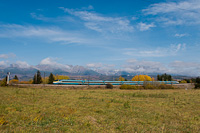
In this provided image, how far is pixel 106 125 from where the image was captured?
996cm

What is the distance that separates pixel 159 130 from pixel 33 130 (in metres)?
6.96

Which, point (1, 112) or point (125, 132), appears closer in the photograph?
point (125, 132)

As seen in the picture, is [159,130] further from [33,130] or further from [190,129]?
[33,130]

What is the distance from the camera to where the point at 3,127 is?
886 cm

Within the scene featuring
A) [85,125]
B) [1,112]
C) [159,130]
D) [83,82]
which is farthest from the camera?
[83,82]

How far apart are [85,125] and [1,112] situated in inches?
282

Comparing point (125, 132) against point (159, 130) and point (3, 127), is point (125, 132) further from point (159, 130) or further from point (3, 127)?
point (3, 127)

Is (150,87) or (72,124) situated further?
(150,87)

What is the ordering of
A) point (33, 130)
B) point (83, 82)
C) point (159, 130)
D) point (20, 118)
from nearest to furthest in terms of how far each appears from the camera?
point (33, 130) → point (159, 130) → point (20, 118) → point (83, 82)

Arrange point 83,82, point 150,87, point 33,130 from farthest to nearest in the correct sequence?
point 83,82 < point 150,87 < point 33,130

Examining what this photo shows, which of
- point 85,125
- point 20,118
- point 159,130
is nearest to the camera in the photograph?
point 159,130

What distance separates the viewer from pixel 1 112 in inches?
485

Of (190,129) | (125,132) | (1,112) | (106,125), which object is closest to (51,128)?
(106,125)

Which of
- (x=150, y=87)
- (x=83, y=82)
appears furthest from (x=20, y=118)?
(x=83, y=82)
